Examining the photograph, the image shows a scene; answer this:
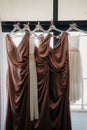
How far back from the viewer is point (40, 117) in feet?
7.43

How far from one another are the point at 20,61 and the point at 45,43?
36cm

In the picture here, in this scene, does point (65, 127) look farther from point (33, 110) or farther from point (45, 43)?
point (45, 43)

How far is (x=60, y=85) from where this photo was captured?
2.30 metres

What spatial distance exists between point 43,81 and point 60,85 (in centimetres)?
21

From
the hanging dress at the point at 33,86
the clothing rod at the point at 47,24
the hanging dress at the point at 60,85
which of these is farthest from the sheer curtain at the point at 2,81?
the hanging dress at the point at 60,85

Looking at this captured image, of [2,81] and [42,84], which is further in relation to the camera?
[2,81]

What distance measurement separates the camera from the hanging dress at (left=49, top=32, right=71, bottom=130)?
227 cm

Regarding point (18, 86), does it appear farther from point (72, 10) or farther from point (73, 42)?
point (72, 10)

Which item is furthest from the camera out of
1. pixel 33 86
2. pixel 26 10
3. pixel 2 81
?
pixel 26 10

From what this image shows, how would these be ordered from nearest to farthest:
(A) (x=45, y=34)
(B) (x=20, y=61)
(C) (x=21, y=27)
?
(B) (x=20, y=61)
(A) (x=45, y=34)
(C) (x=21, y=27)

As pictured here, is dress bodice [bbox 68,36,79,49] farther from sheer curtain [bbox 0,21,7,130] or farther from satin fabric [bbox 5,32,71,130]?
sheer curtain [bbox 0,21,7,130]

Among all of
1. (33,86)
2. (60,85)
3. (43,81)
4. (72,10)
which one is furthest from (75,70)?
(72,10)

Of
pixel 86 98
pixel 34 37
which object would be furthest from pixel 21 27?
pixel 86 98

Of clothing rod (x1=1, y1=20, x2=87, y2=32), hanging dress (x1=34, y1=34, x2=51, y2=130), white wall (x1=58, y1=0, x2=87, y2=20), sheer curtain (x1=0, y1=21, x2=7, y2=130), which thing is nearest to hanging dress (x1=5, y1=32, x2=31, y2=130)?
hanging dress (x1=34, y1=34, x2=51, y2=130)
